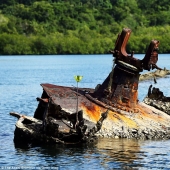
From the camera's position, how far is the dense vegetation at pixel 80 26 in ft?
504

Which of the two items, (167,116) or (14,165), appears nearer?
(14,165)

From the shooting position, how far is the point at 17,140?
2848 cm

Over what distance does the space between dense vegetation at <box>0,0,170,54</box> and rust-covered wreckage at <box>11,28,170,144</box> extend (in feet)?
396

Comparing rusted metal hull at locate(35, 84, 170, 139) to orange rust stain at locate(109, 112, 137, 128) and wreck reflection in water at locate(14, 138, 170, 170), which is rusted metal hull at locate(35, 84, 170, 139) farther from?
wreck reflection in water at locate(14, 138, 170, 170)

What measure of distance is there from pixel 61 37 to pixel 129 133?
5165 inches

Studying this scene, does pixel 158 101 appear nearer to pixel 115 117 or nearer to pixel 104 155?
pixel 115 117

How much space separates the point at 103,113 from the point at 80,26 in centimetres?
14414

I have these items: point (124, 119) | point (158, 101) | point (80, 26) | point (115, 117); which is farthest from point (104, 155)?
point (80, 26)

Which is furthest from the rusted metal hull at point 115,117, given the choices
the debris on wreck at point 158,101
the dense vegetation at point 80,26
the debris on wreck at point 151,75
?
the dense vegetation at point 80,26

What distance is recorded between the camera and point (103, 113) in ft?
89.1

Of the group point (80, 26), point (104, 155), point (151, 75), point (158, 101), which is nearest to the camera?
point (104, 155)

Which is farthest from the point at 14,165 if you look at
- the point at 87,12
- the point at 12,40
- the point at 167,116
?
the point at 87,12

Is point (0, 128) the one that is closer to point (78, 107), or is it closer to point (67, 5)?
point (78, 107)

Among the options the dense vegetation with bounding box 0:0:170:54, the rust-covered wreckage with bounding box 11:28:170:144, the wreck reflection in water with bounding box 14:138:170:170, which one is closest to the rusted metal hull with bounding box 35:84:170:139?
the rust-covered wreckage with bounding box 11:28:170:144
